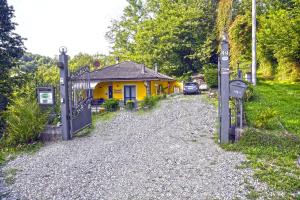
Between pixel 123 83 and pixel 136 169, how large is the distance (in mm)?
19330

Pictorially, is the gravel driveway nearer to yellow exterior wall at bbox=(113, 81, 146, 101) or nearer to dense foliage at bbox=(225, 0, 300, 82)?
dense foliage at bbox=(225, 0, 300, 82)

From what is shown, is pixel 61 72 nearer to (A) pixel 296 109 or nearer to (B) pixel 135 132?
(B) pixel 135 132

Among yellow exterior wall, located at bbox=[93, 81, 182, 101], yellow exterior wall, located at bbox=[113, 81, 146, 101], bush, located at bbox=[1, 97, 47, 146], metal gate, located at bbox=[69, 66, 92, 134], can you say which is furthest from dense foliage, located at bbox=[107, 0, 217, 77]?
bush, located at bbox=[1, 97, 47, 146]

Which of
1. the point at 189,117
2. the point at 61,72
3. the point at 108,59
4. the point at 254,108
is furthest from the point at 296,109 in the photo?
the point at 108,59

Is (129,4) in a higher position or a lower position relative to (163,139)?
higher

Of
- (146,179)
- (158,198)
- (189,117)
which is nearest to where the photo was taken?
(158,198)

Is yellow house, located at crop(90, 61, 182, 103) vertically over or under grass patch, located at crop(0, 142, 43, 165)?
over

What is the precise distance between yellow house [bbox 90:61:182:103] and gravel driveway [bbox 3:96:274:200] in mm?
13664

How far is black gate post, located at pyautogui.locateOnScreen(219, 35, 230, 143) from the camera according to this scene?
865cm

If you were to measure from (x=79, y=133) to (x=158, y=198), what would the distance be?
702cm

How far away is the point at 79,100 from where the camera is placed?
11688 mm

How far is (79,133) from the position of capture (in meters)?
11.5

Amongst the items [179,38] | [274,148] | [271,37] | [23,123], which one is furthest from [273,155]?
[179,38]

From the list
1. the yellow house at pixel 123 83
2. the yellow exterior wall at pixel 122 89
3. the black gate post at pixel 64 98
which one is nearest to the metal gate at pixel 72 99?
the black gate post at pixel 64 98
